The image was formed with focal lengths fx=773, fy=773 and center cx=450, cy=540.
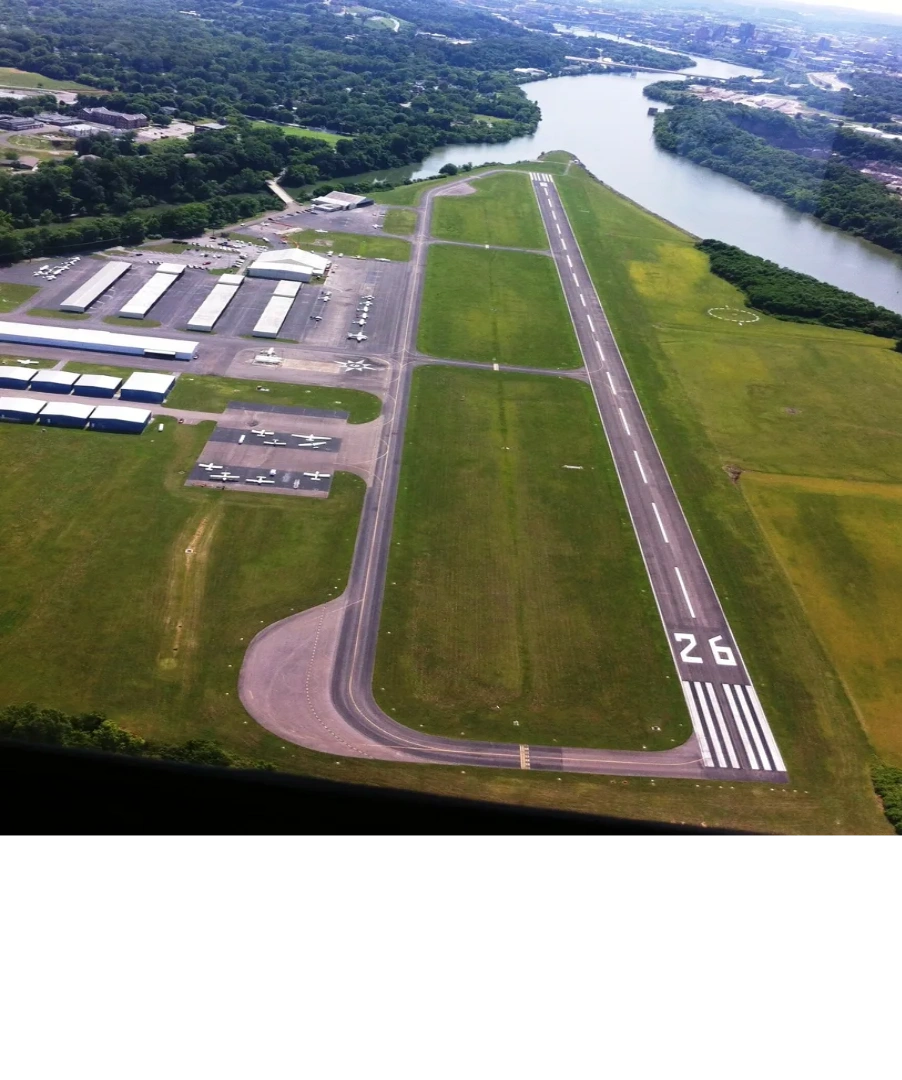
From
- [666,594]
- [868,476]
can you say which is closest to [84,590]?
[666,594]

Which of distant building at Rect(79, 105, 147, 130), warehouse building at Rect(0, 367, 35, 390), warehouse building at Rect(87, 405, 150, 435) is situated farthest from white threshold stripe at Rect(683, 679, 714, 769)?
distant building at Rect(79, 105, 147, 130)

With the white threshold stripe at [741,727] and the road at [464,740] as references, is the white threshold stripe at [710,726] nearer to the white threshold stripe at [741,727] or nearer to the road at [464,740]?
the road at [464,740]

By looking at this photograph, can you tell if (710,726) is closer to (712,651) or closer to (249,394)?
(712,651)

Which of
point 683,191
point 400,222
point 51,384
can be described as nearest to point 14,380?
point 51,384

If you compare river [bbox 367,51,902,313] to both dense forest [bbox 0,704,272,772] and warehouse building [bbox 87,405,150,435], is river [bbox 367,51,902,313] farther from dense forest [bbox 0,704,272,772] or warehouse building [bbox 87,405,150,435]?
dense forest [bbox 0,704,272,772]

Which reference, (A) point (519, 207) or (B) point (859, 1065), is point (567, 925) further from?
(A) point (519, 207)

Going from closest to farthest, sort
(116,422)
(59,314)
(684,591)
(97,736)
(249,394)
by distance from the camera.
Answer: (97,736) → (684,591) → (116,422) → (249,394) → (59,314)
